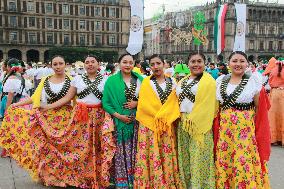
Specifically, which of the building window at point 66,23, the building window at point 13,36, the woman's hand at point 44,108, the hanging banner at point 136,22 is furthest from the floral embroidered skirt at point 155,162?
the building window at point 66,23

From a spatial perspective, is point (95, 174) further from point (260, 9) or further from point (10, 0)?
point (260, 9)

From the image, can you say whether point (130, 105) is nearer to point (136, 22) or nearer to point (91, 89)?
point (91, 89)

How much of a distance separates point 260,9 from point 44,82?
7281cm

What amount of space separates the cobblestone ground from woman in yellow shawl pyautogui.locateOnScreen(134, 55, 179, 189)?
1.50 meters

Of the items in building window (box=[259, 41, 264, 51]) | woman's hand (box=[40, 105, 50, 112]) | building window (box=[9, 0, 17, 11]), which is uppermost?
building window (box=[9, 0, 17, 11])

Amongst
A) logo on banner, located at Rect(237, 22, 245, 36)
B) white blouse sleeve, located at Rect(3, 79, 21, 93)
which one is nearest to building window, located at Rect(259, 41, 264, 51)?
logo on banner, located at Rect(237, 22, 245, 36)

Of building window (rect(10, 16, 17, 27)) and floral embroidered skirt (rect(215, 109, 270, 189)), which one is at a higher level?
building window (rect(10, 16, 17, 27))

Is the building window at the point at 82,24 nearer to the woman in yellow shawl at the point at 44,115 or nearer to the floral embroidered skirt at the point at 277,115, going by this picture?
the floral embroidered skirt at the point at 277,115

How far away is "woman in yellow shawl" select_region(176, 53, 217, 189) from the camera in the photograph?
155 inches

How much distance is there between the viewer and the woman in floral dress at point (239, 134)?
3838 mm

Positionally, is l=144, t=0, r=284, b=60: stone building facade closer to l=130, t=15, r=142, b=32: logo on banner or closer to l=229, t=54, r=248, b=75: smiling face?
l=130, t=15, r=142, b=32: logo on banner

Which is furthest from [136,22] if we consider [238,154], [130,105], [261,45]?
[261,45]

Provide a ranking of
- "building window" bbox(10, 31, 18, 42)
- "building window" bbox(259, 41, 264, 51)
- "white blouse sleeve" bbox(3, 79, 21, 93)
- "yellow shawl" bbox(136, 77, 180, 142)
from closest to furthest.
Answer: "yellow shawl" bbox(136, 77, 180, 142)
"white blouse sleeve" bbox(3, 79, 21, 93)
"building window" bbox(10, 31, 18, 42)
"building window" bbox(259, 41, 264, 51)

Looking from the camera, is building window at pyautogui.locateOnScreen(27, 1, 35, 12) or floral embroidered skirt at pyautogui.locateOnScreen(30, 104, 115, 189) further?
building window at pyautogui.locateOnScreen(27, 1, 35, 12)
